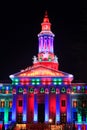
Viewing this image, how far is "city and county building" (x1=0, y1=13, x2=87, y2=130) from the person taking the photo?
309 ft

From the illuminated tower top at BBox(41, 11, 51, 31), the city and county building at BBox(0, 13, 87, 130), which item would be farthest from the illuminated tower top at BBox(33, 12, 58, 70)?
the city and county building at BBox(0, 13, 87, 130)

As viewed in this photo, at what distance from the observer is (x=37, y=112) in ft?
310

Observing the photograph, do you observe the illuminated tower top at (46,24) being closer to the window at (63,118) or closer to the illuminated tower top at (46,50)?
the illuminated tower top at (46,50)

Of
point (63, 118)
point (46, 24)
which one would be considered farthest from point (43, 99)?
point (46, 24)

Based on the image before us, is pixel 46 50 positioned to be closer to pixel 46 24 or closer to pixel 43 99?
pixel 46 24

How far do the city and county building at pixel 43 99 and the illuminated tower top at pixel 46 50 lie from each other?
886 cm

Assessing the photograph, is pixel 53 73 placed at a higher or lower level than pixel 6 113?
higher

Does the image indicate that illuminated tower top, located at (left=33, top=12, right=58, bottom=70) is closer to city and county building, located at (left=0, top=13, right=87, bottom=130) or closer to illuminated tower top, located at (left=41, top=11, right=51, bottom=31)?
illuminated tower top, located at (left=41, top=11, right=51, bottom=31)

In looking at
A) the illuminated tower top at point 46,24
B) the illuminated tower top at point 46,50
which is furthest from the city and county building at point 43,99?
the illuminated tower top at point 46,24

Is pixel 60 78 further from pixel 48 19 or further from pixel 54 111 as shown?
pixel 48 19

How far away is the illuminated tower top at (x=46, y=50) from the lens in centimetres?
10632

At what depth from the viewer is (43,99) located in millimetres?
95438

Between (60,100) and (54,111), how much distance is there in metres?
3.06

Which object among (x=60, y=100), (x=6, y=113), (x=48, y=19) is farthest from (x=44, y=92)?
(x=48, y=19)
